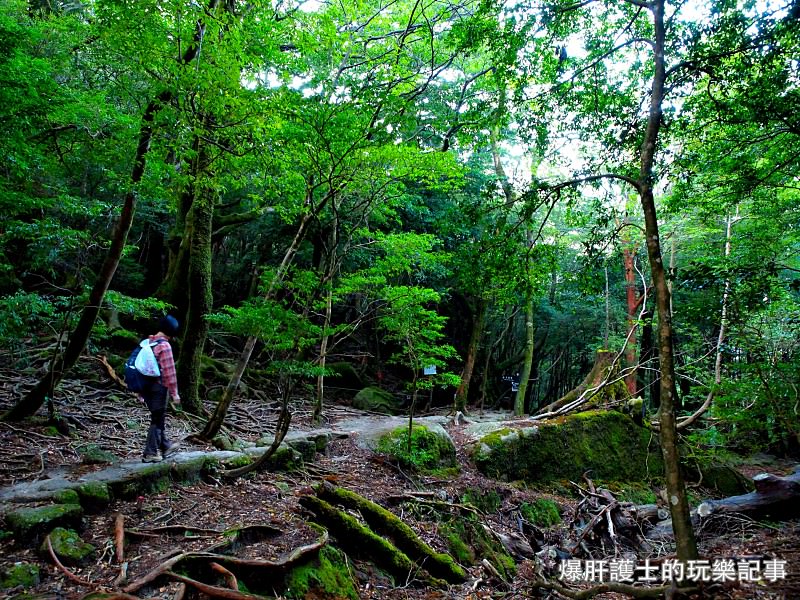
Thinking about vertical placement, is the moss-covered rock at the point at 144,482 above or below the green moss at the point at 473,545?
above

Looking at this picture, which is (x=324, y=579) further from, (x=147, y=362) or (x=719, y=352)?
(x=719, y=352)

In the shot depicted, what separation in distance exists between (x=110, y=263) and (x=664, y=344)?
6747 mm

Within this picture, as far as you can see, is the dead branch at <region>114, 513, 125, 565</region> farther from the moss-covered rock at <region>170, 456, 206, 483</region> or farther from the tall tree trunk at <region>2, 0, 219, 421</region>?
the tall tree trunk at <region>2, 0, 219, 421</region>

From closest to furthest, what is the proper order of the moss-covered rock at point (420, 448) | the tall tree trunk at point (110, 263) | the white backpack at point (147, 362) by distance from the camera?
the white backpack at point (147, 362) < the tall tree trunk at point (110, 263) < the moss-covered rock at point (420, 448)

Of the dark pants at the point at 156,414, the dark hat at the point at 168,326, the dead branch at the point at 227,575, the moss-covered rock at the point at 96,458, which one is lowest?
the dead branch at the point at 227,575

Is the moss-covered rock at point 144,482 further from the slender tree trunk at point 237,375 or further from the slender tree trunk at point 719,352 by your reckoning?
the slender tree trunk at point 719,352

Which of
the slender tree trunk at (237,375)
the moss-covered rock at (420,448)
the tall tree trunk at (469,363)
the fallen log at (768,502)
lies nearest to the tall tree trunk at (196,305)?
the slender tree trunk at (237,375)

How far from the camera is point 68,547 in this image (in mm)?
3336

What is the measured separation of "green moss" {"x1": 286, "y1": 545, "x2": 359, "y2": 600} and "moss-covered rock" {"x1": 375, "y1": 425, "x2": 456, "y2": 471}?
3.79 m

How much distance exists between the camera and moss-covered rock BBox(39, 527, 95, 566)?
10.6 feet

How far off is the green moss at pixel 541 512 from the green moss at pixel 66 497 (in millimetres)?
6728

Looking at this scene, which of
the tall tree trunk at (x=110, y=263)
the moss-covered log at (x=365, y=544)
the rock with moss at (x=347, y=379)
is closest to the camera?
the moss-covered log at (x=365, y=544)

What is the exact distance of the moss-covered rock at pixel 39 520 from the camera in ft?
10.9

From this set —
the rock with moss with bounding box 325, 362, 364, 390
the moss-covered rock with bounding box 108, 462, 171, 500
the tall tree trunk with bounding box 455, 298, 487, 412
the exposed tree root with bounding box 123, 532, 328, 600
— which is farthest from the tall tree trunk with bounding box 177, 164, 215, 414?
the rock with moss with bounding box 325, 362, 364, 390
